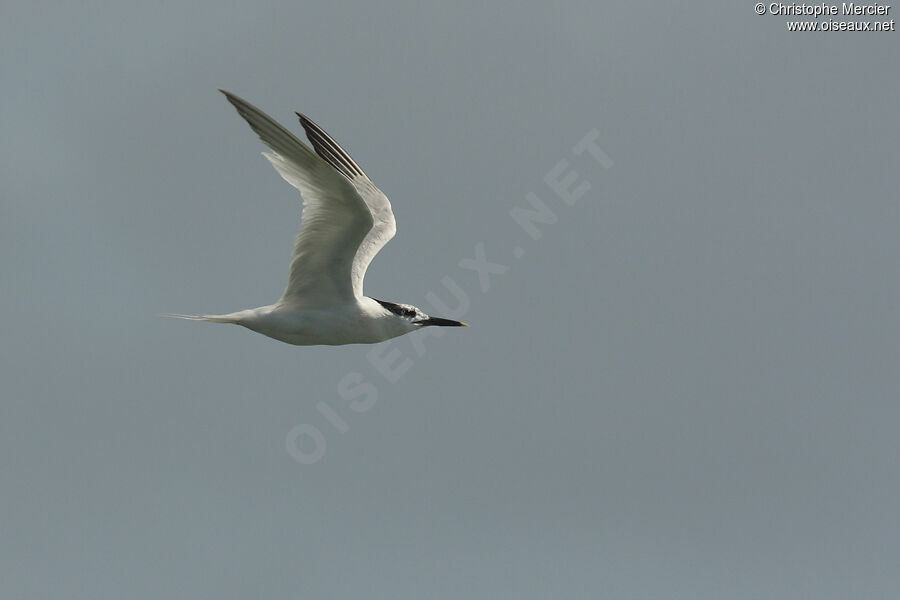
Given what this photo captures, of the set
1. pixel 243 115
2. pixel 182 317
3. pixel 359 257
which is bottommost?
pixel 182 317

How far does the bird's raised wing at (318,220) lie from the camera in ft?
46.7

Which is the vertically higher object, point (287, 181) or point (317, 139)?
point (317, 139)

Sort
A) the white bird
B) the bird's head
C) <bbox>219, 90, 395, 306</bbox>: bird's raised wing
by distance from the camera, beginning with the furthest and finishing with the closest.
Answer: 1. the bird's head
2. the white bird
3. <bbox>219, 90, 395, 306</bbox>: bird's raised wing

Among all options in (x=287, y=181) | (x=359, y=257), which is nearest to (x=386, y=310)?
Result: (x=359, y=257)

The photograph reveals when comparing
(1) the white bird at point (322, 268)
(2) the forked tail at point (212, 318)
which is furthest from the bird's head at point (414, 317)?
(2) the forked tail at point (212, 318)

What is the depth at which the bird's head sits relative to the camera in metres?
16.2

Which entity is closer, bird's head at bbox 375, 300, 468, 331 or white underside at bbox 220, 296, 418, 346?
white underside at bbox 220, 296, 418, 346

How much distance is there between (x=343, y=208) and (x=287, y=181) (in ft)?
2.69

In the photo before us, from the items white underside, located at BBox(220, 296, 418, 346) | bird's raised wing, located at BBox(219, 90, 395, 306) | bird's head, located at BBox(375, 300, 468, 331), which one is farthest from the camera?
bird's head, located at BBox(375, 300, 468, 331)

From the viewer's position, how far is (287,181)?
1498 cm

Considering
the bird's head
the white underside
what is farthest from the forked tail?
the bird's head

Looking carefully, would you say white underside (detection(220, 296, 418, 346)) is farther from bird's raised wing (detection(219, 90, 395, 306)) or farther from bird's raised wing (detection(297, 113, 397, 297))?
bird's raised wing (detection(297, 113, 397, 297))

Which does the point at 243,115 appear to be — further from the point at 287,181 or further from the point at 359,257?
the point at 359,257

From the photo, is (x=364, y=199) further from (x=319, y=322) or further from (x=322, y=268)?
(x=319, y=322)
